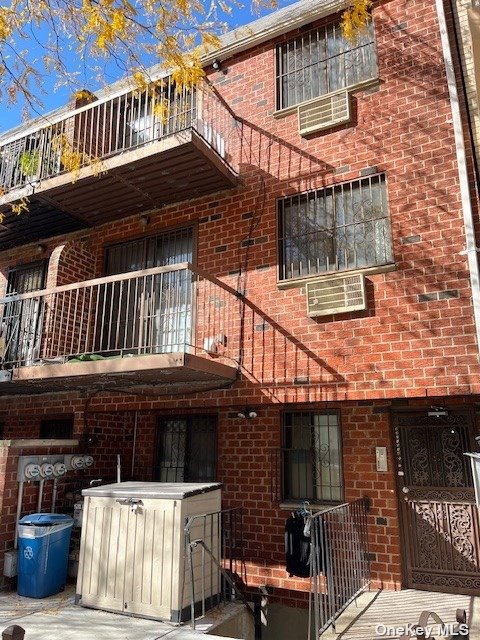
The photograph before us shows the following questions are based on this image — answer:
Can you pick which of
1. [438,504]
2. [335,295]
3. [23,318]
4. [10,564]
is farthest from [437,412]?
[23,318]

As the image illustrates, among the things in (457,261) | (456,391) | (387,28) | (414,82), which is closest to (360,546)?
(456,391)

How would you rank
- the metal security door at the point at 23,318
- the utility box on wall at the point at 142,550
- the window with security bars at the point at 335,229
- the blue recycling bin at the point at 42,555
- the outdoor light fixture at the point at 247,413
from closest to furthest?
the utility box on wall at the point at 142,550
the blue recycling bin at the point at 42,555
the window with security bars at the point at 335,229
the outdoor light fixture at the point at 247,413
the metal security door at the point at 23,318

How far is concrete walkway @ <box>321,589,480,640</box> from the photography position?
4.49 m

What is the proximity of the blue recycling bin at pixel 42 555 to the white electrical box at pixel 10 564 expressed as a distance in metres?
0.15

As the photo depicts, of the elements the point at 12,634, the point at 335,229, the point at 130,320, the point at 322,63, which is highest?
the point at 322,63

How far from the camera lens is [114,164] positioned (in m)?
7.10

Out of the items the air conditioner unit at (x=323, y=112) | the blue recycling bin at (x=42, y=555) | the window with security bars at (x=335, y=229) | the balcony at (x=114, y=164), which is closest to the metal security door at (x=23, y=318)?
the balcony at (x=114, y=164)

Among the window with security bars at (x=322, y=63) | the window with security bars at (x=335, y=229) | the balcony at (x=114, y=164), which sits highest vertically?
the window with security bars at (x=322, y=63)

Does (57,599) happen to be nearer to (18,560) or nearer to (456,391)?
(18,560)

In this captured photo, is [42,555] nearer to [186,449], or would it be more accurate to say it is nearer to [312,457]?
[186,449]

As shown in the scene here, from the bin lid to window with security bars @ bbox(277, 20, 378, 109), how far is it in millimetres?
6713

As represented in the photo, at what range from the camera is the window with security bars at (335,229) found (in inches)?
248

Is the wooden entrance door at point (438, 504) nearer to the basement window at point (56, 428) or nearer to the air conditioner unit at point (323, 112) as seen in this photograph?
the air conditioner unit at point (323, 112)

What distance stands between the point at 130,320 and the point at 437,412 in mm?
4857
